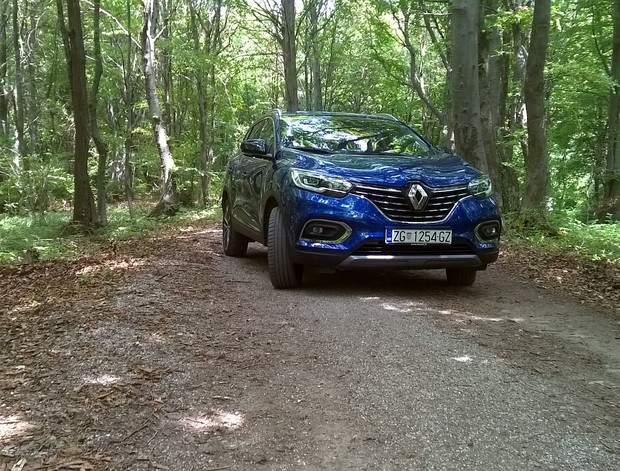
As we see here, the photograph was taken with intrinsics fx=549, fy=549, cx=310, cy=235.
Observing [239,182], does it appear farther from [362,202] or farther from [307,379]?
[307,379]

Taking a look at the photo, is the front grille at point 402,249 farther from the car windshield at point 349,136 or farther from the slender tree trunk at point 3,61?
the slender tree trunk at point 3,61

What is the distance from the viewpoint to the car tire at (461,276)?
5473mm

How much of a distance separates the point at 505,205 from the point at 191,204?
11089mm

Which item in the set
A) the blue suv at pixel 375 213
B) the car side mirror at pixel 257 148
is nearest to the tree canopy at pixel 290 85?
the blue suv at pixel 375 213

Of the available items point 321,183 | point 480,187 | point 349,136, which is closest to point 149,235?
point 349,136

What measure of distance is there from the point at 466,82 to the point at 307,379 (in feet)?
22.2

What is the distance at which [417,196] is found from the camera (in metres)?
4.80

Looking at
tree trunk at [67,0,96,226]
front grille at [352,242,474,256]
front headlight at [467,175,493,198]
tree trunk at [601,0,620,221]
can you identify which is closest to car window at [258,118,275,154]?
front grille at [352,242,474,256]

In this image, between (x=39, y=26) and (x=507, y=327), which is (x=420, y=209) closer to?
(x=507, y=327)

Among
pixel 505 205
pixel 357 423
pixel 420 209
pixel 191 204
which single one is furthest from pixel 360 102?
pixel 357 423

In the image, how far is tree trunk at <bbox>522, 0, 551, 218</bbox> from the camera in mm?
9039

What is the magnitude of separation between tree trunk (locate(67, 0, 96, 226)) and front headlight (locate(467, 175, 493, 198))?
299 inches

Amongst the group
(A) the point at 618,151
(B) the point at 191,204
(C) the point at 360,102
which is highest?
(C) the point at 360,102

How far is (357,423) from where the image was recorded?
2557 mm
